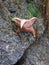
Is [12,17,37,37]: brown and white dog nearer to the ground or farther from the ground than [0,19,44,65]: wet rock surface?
farther from the ground

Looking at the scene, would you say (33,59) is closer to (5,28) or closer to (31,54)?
(31,54)

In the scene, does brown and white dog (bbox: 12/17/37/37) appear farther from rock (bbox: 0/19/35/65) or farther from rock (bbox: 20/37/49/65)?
rock (bbox: 20/37/49/65)

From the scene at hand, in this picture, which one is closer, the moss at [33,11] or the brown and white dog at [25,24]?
the brown and white dog at [25,24]

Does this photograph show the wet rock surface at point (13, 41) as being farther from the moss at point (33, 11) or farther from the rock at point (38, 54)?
the moss at point (33, 11)

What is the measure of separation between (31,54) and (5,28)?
0.39 metres

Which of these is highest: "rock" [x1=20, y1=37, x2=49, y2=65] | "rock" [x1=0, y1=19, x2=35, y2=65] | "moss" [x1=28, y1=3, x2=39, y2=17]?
"moss" [x1=28, y1=3, x2=39, y2=17]

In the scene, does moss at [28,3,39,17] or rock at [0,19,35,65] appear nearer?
rock at [0,19,35,65]

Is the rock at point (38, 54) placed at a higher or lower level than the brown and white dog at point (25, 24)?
lower

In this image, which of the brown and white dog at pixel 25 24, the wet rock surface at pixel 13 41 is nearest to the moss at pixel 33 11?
the brown and white dog at pixel 25 24

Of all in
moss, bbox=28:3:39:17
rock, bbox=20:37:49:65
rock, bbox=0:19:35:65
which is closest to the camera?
rock, bbox=0:19:35:65

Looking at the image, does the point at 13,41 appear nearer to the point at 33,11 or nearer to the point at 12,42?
the point at 12,42

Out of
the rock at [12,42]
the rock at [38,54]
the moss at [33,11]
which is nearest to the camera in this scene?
the rock at [12,42]

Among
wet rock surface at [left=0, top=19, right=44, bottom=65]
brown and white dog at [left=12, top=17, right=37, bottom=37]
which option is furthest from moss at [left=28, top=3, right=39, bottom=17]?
wet rock surface at [left=0, top=19, right=44, bottom=65]

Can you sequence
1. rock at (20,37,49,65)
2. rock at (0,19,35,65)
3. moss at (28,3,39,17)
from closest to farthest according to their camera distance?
1. rock at (0,19,35,65)
2. rock at (20,37,49,65)
3. moss at (28,3,39,17)
